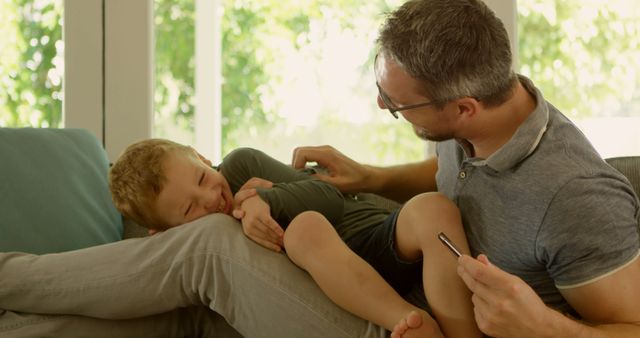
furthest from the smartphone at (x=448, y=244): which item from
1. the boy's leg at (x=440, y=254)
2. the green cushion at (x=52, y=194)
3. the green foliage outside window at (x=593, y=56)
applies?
the green foliage outside window at (x=593, y=56)

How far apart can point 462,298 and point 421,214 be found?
0.57ft

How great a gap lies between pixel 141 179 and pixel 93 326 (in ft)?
1.11

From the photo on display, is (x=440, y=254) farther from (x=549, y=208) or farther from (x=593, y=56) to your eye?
(x=593, y=56)

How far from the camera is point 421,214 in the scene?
1.47 metres

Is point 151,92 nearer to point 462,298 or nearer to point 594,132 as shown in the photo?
point 594,132

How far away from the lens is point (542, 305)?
1.26 meters

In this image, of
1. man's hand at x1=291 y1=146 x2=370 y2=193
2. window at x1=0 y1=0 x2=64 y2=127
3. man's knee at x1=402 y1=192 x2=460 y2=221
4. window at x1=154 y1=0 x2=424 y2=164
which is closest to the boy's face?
man's hand at x1=291 y1=146 x2=370 y2=193

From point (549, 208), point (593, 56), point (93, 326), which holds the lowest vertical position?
point (93, 326)

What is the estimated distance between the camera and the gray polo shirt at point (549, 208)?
51.9 inches

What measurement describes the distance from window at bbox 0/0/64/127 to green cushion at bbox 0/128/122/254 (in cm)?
64

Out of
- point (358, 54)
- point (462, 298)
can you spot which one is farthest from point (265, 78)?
point (462, 298)

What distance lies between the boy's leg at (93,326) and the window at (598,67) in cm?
152

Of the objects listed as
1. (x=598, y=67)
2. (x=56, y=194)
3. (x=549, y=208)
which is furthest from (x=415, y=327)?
(x=598, y=67)

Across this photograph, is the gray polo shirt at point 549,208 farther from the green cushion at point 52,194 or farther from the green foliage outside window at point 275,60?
the green foliage outside window at point 275,60
